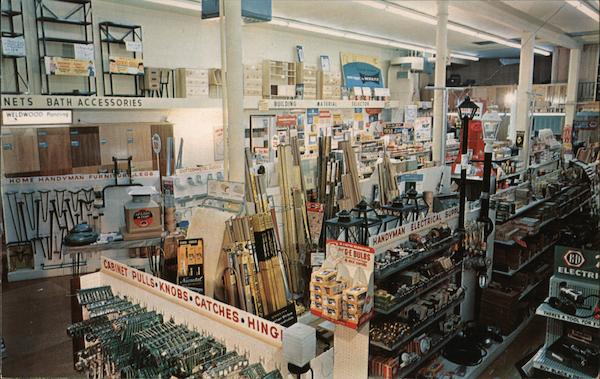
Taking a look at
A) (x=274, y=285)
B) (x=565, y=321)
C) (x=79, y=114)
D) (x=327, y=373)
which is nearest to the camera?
(x=327, y=373)

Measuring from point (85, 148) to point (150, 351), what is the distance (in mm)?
5093

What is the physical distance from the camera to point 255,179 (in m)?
4.96

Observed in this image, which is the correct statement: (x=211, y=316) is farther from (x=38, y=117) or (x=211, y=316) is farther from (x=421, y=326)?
(x=38, y=117)

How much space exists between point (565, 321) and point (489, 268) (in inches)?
72.6

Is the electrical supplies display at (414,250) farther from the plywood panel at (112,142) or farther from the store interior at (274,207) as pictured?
the plywood panel at (112,142)

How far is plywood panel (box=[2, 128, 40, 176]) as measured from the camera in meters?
6.13

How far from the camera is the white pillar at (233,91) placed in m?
4.68

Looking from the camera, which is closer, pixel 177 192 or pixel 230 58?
pixel 230 58

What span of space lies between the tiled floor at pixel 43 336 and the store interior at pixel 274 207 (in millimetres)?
31

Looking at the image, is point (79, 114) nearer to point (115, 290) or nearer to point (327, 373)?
point (115, 290)

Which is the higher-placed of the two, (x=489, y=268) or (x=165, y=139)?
(x=165, y=139)

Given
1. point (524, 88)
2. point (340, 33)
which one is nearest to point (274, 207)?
point (340, 33)

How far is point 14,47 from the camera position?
6.00 meters

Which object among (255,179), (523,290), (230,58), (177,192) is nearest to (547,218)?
(523,290)
